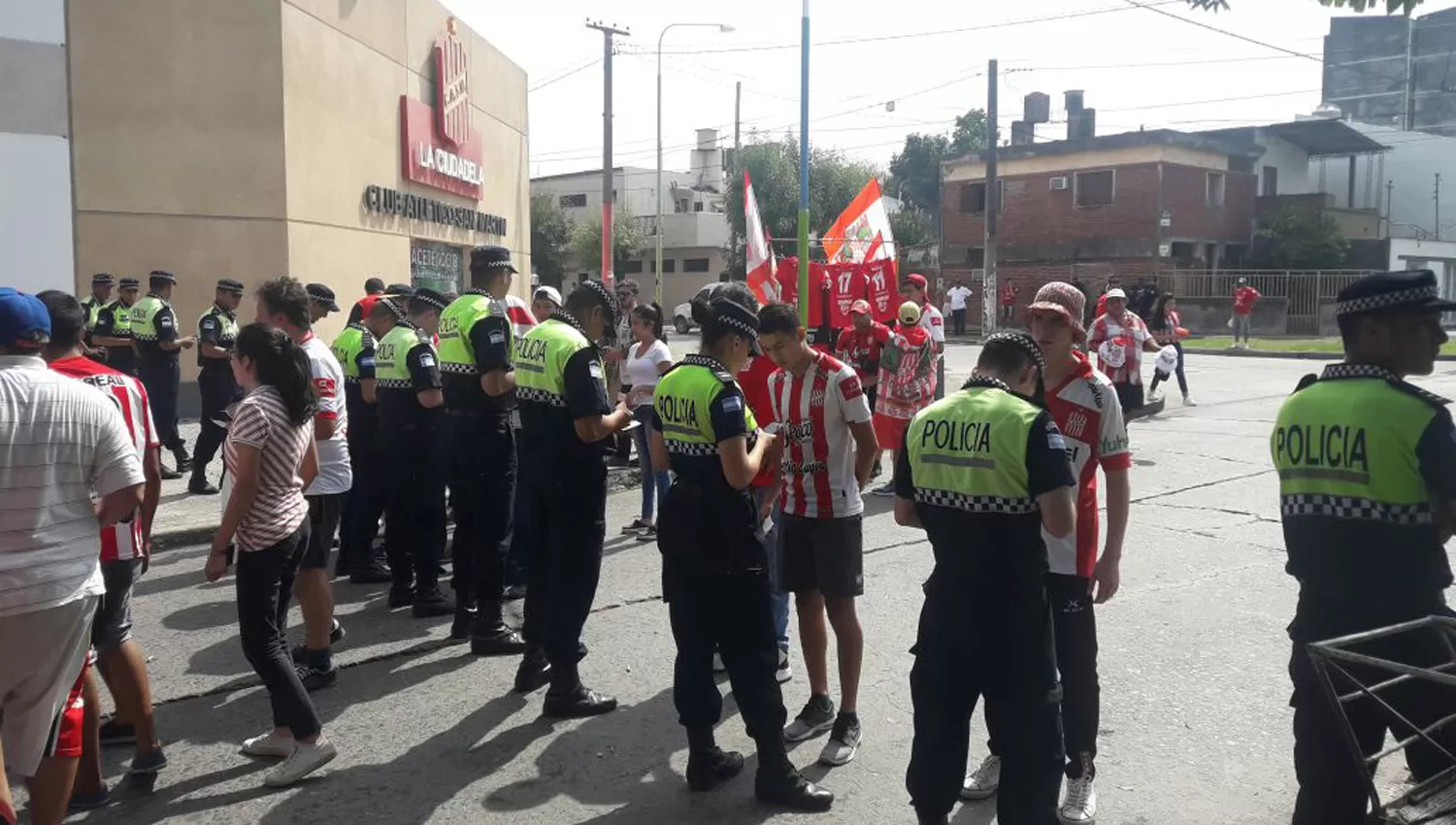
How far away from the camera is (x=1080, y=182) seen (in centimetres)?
4222

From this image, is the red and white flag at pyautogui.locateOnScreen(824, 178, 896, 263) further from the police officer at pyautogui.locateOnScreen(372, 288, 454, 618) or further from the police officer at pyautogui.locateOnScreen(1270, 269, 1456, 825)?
the police officer at pyautogui.locateOnScreen(1270, 269, 1456, 825)

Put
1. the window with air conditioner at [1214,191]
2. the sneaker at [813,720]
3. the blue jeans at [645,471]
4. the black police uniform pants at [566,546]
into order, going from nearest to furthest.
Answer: the sneaker at [813,720] → the black police uniform pants at [566,546] → the blue jeans at [645,471] → the window with air conditioner at [1214,191]

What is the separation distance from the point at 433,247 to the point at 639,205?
144 feet

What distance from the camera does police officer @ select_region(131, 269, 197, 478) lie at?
10.8 meters

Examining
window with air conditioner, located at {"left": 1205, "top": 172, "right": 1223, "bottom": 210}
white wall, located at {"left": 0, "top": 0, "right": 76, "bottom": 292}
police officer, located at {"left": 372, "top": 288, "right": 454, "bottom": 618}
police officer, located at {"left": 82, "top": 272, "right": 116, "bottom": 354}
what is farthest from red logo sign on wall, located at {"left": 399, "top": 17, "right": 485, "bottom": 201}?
window with air conditioner, located at {"left": 1205, "top": 172, "right": 1223, "bottom": 210}

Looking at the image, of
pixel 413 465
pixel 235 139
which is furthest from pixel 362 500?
pixel 235 139

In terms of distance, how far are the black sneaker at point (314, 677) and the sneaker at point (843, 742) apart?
255cm

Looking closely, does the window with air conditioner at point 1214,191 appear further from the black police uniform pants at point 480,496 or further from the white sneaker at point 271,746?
the white sneaker at point 271,746

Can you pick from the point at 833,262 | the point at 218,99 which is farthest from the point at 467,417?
the point at 218,99

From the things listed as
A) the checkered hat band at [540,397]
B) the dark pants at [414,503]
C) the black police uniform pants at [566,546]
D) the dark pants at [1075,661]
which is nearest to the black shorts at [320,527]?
the dark pants at [414,503]

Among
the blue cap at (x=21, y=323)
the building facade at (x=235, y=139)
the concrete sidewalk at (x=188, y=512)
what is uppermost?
the building facade at (x=235, y=139)

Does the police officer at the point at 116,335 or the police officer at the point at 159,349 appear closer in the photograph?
the police officer at the point at 159,349

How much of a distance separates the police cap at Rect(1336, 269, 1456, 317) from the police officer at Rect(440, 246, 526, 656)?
4.10 metres

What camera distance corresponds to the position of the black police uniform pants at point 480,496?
623 centimetres
